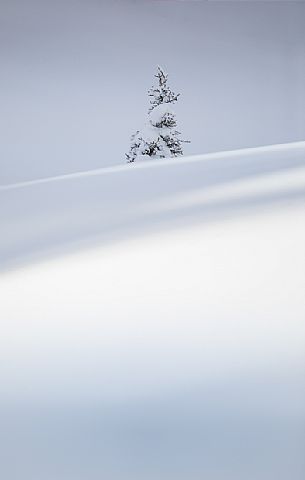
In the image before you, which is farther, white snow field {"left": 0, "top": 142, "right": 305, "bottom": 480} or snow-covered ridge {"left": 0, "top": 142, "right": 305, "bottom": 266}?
snow-covered ridge {"left": 0, "top": 142, "right": 305, "bottom": 266}

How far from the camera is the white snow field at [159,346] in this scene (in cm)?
36

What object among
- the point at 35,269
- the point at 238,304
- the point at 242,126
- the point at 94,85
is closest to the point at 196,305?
→ the point at 238,304

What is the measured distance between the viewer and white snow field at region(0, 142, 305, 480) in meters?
0.36

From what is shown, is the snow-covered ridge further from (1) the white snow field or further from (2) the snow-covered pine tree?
(2) the snow-covered pine tree

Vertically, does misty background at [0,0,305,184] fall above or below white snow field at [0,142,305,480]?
above

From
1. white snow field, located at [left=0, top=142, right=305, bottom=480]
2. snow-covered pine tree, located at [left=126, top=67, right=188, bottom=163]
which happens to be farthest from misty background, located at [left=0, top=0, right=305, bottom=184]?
white snow field, located at [left=0, top=142, right=305, bottom=480]

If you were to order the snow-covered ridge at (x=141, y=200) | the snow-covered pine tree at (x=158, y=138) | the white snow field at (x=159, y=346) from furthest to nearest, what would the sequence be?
the snow-covered pine tree at (x=158, y=138)
the snow-covered ridge at (x=141, y=200)
the white snow field at (x=159, y=346)

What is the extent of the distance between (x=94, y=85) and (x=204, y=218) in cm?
429

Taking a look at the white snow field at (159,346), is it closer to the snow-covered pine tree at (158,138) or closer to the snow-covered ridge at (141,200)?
the snow-covered ridge at (141,200)

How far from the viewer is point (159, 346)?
50 centimetres

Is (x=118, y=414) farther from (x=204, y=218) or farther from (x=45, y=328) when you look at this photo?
(x=204, y=218)

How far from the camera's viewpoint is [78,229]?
1060 mm

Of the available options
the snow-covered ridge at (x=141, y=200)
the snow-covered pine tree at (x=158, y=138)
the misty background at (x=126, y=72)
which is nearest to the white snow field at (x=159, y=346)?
the snow-covered ridge at (x=141, y=200)

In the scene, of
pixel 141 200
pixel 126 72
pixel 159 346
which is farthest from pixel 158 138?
pixel 159 346
